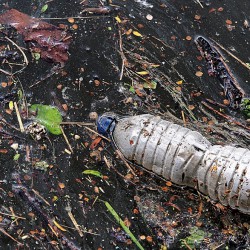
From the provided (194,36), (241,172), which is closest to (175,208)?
(241,172)

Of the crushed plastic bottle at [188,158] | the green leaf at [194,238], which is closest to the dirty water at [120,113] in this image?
the green leaf at [194,238]

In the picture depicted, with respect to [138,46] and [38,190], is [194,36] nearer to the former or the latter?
[138,46]

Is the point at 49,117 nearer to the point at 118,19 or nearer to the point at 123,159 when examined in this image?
the point at 123,159

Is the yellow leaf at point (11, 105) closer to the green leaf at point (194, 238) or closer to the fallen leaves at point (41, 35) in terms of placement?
the fallen leaves at point (41, 35)

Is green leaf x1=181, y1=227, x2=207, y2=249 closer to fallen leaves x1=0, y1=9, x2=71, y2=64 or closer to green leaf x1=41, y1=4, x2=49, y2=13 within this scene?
fallen leaves x1=0, y1=9, x2=71, y2=64

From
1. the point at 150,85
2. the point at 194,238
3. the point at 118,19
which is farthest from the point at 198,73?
the point at 194,238

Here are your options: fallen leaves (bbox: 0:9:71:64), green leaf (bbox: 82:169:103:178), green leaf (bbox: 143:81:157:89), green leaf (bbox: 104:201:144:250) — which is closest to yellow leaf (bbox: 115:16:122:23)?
fallen leaves (bbox: 0:9:71:64)
